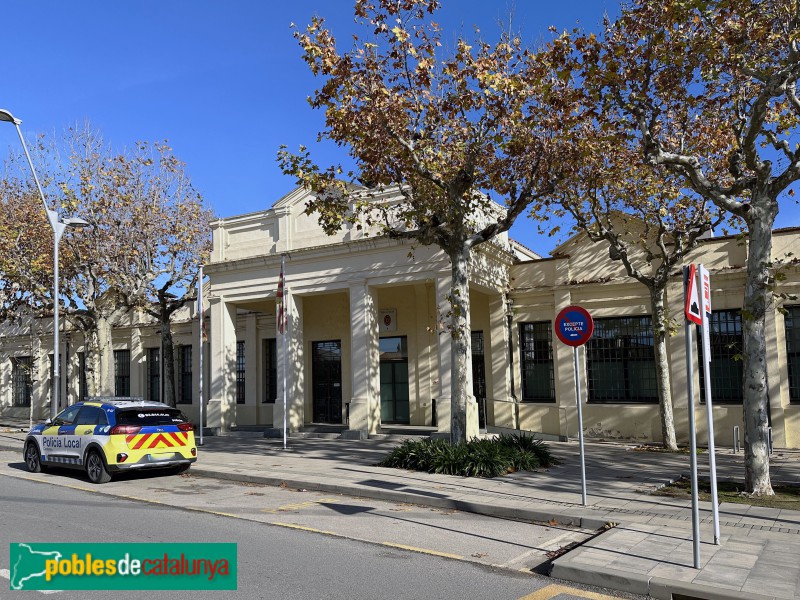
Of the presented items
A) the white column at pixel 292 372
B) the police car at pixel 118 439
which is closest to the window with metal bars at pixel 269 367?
the white column at pixel 292 372

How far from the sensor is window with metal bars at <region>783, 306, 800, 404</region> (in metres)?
16.2

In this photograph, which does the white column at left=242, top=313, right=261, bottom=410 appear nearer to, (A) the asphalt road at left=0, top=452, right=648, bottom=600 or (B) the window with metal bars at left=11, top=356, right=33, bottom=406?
(A) the asphalt road at left=0, top=452, right=648, bottom=600

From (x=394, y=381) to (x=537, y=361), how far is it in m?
4.84

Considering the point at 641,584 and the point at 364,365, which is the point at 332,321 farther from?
the point at 641,584

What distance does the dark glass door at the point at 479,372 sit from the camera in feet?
67.8

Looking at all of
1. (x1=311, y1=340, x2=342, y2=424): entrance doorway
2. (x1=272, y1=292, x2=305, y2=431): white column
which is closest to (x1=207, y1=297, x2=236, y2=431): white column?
(x1=272, y1=292, x2=305, y2=431): white column

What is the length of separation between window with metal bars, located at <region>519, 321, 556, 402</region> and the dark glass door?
1304mm

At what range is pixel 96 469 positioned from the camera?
1279 centimetres

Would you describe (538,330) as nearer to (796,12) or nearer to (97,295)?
(796,12)

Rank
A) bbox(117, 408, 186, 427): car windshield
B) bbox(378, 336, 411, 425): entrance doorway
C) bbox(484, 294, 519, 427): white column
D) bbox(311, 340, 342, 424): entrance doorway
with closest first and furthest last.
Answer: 1. bbox(117, 408, 186, 427): car windshield
2. bbox(484, 294, 519, 427): white column
3. bbox(378, 336, 411, 425): entrance doorway
4. bbox(311, 340, 342, 424): entrance doorway

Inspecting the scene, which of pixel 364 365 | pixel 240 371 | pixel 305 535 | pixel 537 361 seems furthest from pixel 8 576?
pixel 240 371

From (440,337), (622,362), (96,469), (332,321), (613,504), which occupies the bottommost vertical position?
(613,504)

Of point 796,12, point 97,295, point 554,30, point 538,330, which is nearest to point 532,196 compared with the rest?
point 554,30

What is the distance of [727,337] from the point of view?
1728cm
